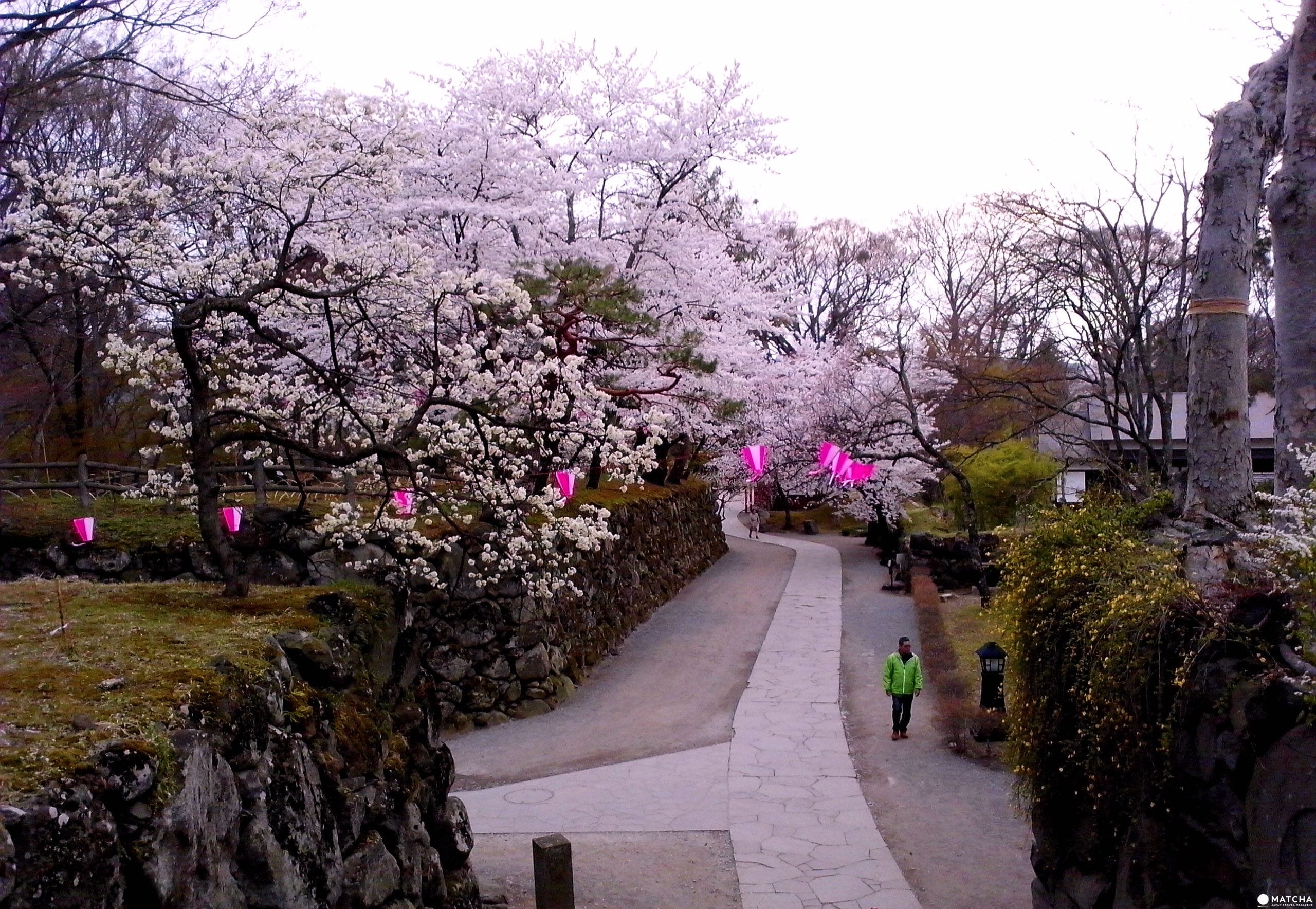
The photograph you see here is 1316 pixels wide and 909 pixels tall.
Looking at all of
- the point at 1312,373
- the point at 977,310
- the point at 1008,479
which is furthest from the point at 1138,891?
the point at 977,310

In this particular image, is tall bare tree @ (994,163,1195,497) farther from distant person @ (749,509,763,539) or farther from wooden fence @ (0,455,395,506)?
distant person @ (749,509,763,539)

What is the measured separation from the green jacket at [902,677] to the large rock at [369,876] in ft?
24.5

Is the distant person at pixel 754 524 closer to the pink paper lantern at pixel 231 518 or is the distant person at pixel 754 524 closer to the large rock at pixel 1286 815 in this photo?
the pink paper lantern at pixel 231 518

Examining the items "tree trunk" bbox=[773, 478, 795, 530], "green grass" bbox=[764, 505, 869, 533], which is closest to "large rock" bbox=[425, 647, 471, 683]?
"green grass" bbox=[764, 505, 869, 533]

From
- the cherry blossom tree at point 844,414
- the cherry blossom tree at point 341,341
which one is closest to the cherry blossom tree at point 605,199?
the cherry blossom tree at point 341,341

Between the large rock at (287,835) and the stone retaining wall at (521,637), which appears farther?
the stone retaining wall at (521,637)

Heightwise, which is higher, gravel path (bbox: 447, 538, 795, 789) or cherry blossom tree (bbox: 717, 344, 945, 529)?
cherry blossom tree (bbox: 717, 344, 945, 529)

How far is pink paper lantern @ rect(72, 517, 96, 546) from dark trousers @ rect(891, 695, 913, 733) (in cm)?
969

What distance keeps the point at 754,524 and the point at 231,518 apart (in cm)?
2724

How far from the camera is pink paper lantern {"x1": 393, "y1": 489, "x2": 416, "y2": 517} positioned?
10.1 m

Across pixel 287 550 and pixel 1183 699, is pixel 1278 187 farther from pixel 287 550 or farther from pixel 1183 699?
pixel 287 550

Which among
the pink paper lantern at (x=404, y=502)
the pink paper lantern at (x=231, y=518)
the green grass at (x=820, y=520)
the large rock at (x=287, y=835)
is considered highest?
the pink paper lantern at (x=404, y=502)

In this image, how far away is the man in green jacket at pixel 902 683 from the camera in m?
11.5

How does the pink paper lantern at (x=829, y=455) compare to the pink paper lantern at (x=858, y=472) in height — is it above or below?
above
